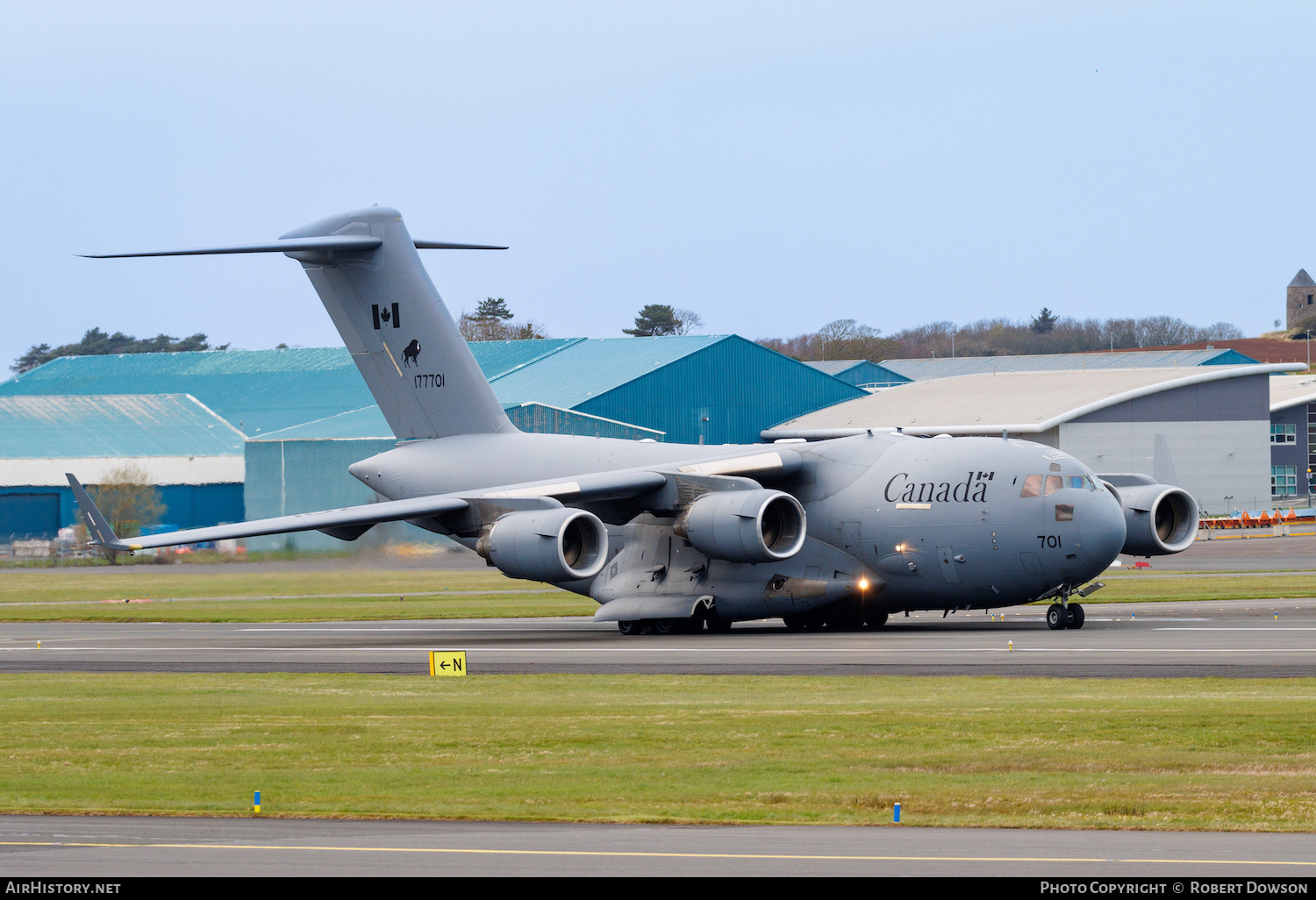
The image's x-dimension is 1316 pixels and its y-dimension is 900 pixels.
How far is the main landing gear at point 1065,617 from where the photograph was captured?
28.6 m

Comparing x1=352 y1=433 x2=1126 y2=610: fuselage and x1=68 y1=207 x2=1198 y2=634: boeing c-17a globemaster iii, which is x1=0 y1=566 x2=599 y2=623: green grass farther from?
x1=352 y1=433 x2=1126 y2=610: fuselage

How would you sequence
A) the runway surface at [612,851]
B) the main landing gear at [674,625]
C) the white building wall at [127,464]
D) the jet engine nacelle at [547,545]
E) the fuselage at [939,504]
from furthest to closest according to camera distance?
the white building wall at [127,464], the main landing gear at [674,625], the fuselage at [939,504], the jet engine nacelle at [547,545], the runway surface at [612,851]

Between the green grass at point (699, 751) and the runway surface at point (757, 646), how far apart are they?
210cm

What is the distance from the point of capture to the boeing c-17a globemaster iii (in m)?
28.3

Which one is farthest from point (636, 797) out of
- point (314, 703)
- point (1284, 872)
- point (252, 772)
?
point (314, 703)

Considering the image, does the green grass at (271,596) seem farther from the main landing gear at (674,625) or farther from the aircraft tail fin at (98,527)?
the main landing gear at (674,625)

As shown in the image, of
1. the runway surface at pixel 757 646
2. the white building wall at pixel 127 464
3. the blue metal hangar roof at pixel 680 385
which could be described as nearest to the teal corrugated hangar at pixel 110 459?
the white building wall at pixel 127 464

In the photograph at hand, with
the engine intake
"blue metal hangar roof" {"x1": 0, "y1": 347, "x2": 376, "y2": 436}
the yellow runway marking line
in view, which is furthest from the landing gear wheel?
"blue metal hangar roof" {"x1": 0, "y1": 347, "x2": 376, "y2": 436}

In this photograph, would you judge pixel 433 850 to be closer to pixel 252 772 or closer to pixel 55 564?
pixel 252 772

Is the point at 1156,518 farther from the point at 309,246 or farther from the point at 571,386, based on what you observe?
the point at 571,386

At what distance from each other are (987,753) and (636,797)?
3597 mm

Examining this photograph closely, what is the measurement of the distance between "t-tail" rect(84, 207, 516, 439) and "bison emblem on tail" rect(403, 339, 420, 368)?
2 cm

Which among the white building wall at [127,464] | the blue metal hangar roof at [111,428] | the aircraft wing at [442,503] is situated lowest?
the aircraft wing at [442,503]

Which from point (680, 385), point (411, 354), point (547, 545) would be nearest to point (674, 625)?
point (547, 545)
